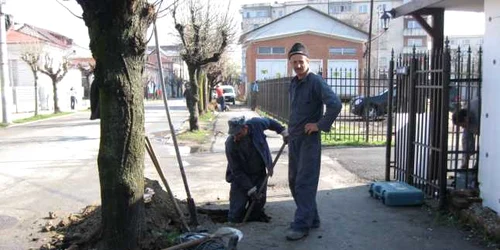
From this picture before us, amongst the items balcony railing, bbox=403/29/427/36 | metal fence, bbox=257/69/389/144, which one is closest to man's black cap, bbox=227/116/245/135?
metal fence, bbox=257/69/389/144

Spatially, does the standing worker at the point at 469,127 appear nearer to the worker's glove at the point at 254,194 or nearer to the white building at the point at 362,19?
the worker's glove at the point at 254,194

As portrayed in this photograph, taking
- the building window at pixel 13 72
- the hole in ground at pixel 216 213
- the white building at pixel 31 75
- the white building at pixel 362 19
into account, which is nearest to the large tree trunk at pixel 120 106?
the hole in ground at pixel 216 213

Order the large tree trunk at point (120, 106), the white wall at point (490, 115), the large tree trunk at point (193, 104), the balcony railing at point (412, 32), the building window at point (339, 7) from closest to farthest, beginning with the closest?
the large tree trunk at point (120, 106)
the white wall at point (490, 115)
the large tree trunk at point (193, 104)
the balcony railing at point (412, 32)
the building window at point (339, 7)

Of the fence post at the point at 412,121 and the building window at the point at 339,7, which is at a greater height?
the building window at the point at 339,7

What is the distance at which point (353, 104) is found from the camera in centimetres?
2070

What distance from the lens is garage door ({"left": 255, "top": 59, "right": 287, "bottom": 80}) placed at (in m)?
52.8

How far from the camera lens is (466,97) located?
22.2 feet

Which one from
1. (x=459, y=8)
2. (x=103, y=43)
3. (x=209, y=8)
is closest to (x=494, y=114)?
(x=459, y=8)

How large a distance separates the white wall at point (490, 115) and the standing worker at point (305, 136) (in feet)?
6.36

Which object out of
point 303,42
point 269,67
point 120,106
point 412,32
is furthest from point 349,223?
point 412,32

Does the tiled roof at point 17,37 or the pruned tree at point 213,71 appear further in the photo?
the tiled roof at point 17,37

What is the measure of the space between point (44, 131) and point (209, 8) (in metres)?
8.33

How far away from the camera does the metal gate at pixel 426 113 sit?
6344mm

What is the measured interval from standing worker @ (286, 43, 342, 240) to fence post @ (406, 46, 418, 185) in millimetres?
2199
